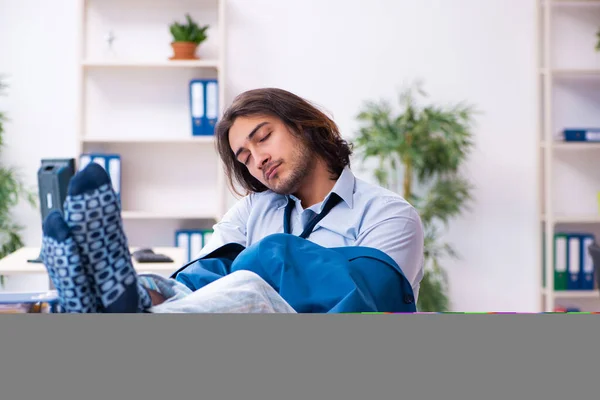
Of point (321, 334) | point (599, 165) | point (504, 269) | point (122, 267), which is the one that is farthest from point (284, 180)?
point (599, 165)

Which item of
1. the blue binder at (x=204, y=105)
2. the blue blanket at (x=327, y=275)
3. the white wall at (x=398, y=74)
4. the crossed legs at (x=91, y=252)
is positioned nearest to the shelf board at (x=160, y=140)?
the blue binder at (x=204, y=105)

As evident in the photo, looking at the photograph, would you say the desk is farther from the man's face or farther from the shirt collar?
the shirt collar

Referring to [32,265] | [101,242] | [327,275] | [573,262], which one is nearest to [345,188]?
[327,275]

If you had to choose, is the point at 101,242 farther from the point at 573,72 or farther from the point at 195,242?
the point at 573,72

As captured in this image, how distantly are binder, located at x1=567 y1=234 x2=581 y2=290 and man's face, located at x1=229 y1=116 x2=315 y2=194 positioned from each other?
285 cm

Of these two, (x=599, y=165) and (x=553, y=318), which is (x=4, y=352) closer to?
(x=553, y=318)

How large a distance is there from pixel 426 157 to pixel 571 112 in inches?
41.8

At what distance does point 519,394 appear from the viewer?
0.48 metres

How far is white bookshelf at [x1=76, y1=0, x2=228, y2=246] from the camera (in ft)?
13.9

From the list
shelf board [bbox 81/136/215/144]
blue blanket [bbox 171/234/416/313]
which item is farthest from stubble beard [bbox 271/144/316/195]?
shelf board [bbox 81/136/215/144]

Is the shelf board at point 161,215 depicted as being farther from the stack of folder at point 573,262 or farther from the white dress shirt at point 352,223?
the white dress shirt at point 352,223

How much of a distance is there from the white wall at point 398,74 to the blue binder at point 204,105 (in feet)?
0.94

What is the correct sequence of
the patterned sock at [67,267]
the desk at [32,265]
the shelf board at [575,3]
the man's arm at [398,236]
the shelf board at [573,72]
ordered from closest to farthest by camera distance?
the patterned sock at [67,267] < the man's arm at [398,236] < the desk at [32,265] < the shelf board at [573,72] < the shelf board at [575,3]

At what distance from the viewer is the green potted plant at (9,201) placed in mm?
3984
